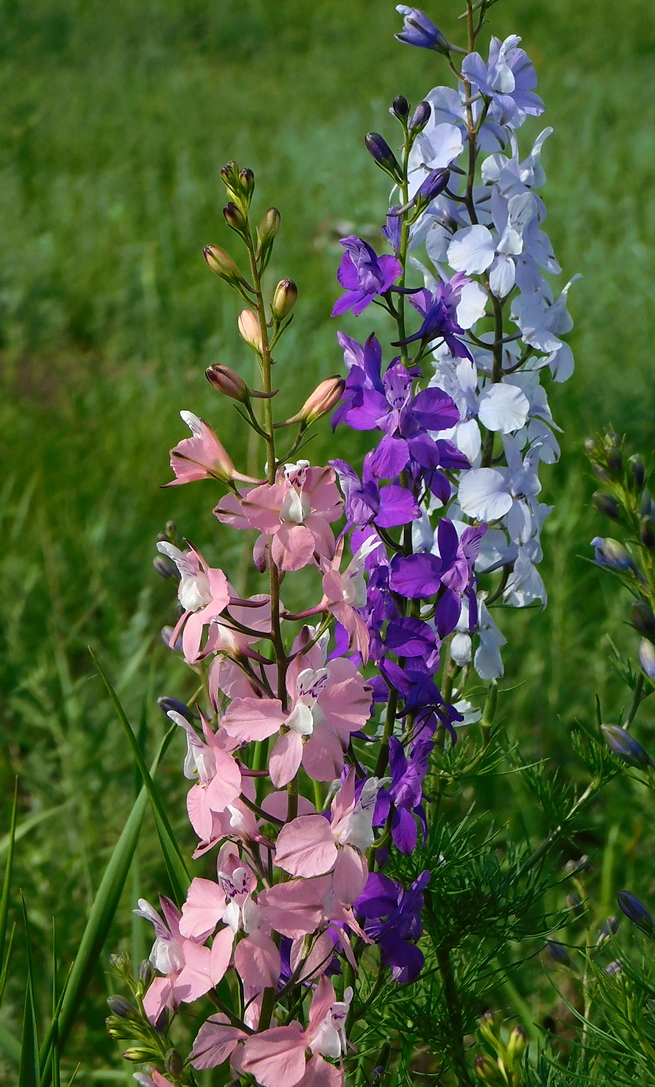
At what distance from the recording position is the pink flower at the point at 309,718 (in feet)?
2.38

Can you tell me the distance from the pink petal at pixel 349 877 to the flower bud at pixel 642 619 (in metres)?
0.31

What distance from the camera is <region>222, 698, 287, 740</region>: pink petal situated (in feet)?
2.42

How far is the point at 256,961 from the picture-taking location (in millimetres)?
744

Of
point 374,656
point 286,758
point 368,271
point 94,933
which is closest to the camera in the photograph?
point 286,758

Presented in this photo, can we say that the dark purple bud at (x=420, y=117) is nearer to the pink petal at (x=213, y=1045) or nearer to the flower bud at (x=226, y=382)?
the flower bud at (x=226, y=382)

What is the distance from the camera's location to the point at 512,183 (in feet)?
3.55

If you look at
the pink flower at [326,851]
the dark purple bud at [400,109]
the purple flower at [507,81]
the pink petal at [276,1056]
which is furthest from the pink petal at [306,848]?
the purple flower at [507,81]

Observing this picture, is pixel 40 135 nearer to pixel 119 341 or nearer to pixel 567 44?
pixel 119 341

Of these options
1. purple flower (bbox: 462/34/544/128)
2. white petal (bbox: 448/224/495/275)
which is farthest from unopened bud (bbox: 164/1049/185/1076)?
purple flower (bbox: 462/34/544/128)

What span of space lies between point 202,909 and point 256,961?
0.06 meters

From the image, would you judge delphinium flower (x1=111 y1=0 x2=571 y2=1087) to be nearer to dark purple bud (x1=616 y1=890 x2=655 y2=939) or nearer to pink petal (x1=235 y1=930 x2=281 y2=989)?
pink petal (x1=235 y1=930 x2=281 y2=989)

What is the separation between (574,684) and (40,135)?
5278mm

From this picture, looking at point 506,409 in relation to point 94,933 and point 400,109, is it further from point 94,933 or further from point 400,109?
point 94,933

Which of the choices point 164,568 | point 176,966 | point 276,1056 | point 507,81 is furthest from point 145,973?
point 507,81
